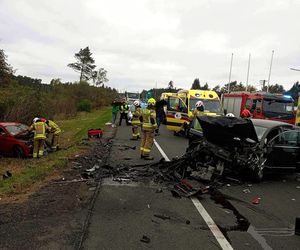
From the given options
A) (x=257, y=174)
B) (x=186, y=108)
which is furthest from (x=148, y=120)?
(x=186, y=108)

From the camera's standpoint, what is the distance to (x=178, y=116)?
19.4 meters

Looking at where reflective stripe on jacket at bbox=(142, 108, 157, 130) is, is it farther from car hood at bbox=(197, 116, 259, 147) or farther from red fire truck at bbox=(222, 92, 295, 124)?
red fire truck at bbox=(222, 92, 295, 124)

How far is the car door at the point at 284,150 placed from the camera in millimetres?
9938

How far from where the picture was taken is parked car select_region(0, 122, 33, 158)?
602 inches

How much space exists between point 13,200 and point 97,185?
1.84 m

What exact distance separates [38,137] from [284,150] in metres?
8.53

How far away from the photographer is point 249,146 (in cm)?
979

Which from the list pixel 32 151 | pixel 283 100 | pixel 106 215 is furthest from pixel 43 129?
pixel 283 100

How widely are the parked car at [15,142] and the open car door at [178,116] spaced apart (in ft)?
22.3

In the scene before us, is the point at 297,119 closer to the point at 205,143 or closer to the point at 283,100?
the point at 283,100

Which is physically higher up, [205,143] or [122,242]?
[205,143]

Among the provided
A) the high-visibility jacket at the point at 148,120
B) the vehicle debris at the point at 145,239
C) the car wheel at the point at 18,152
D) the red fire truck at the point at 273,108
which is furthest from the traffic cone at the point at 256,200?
the red fire truck at the point at 273,108

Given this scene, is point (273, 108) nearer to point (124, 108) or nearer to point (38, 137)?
point (124, 108)

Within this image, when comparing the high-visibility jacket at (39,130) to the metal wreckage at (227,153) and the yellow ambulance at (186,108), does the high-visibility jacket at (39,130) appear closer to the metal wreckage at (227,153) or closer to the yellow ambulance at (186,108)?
the metal wreckage at (227,153)
